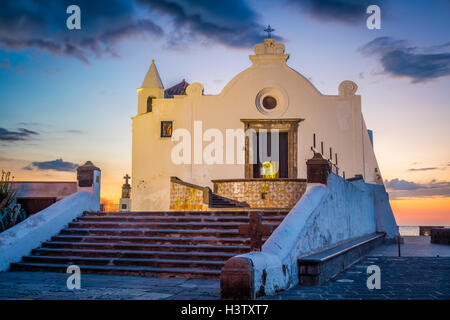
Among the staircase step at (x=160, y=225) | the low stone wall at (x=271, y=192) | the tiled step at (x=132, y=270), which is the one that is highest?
the low stone wall at (x=271, y=192)

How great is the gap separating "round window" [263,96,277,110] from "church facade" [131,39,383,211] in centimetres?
5

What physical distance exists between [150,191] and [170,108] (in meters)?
4.15

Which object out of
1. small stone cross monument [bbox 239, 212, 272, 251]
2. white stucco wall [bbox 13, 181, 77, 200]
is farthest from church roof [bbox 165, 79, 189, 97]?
small stone cross monument [bbox 239, 212, 272, 251]

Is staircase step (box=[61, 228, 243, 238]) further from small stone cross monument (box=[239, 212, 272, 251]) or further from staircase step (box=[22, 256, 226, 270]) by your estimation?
small stone cross monument (box=[239, 212, 272, 251])

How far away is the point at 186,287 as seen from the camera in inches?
272

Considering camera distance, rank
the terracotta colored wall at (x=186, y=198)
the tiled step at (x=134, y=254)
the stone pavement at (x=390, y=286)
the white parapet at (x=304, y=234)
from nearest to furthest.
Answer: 1. the white parapet at (x=304, y=234)
2. the stone pavement at (x=390, y=286)
3. the tiled step at (x=134, y=254)
4. the terracotta colored wall at (x=186, y=198)

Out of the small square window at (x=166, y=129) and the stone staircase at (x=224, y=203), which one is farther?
the small square window at (x=166, y=129)

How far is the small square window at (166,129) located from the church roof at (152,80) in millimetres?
3752

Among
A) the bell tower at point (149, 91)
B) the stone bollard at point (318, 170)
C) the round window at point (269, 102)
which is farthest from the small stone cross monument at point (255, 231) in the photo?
the bell tower at point (149, 91)

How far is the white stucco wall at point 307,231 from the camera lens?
6.27 metres

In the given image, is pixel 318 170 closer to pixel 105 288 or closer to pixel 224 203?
pixel 105 288

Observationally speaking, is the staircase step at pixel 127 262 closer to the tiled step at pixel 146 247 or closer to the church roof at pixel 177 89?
the tiled step at pixel 146 247
